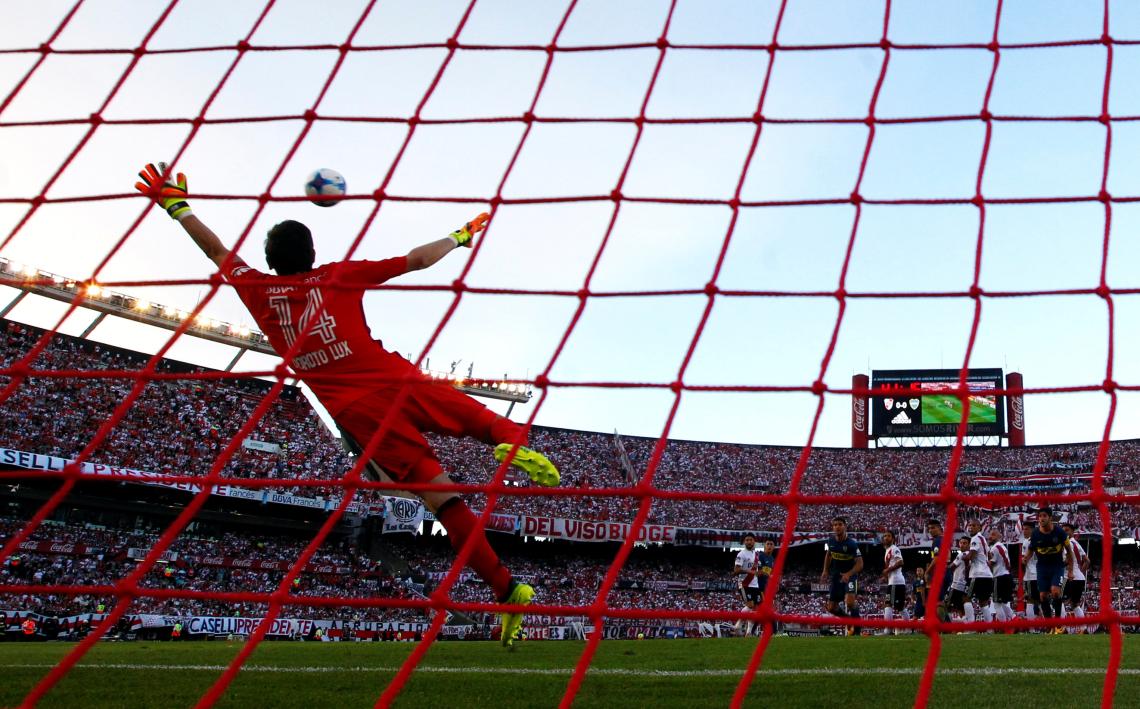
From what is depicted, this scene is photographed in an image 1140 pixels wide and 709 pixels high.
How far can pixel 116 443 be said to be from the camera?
2555 centimetres

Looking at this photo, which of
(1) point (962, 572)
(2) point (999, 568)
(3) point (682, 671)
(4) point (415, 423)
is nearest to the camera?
(4) point (415, 423)

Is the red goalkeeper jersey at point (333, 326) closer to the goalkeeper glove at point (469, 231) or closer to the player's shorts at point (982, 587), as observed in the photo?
the goalkeeper glove at point (469, 231)

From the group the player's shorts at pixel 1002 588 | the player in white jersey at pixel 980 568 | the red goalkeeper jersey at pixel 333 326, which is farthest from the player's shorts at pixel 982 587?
the red goalkeeper jersey at pixel 333 326

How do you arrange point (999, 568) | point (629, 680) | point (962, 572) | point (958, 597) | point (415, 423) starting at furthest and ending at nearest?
point (958, 597), point (962, 572), point (999, 568), point (629, 680), point (415, 423)

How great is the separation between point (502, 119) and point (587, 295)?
1083 mm

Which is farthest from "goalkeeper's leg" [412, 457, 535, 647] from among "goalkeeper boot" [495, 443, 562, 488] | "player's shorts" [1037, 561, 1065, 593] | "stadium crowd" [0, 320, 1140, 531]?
"stadium crowd" [0, 320, 1140, 531]

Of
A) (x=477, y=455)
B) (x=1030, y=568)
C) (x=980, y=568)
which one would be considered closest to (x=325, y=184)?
(x=980, y=568)

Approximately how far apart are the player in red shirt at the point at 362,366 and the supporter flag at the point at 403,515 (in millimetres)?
25163

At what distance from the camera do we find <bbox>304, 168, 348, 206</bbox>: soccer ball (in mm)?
4496

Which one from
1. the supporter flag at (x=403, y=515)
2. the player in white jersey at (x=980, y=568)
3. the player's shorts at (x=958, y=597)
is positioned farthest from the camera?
the supporter flag at (x=403, y=515)

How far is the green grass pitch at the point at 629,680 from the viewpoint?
3892 millimetres

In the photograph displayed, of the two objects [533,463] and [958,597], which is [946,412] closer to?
[958,597]

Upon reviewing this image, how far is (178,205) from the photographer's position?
169 inches

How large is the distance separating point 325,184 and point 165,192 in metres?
0.69
